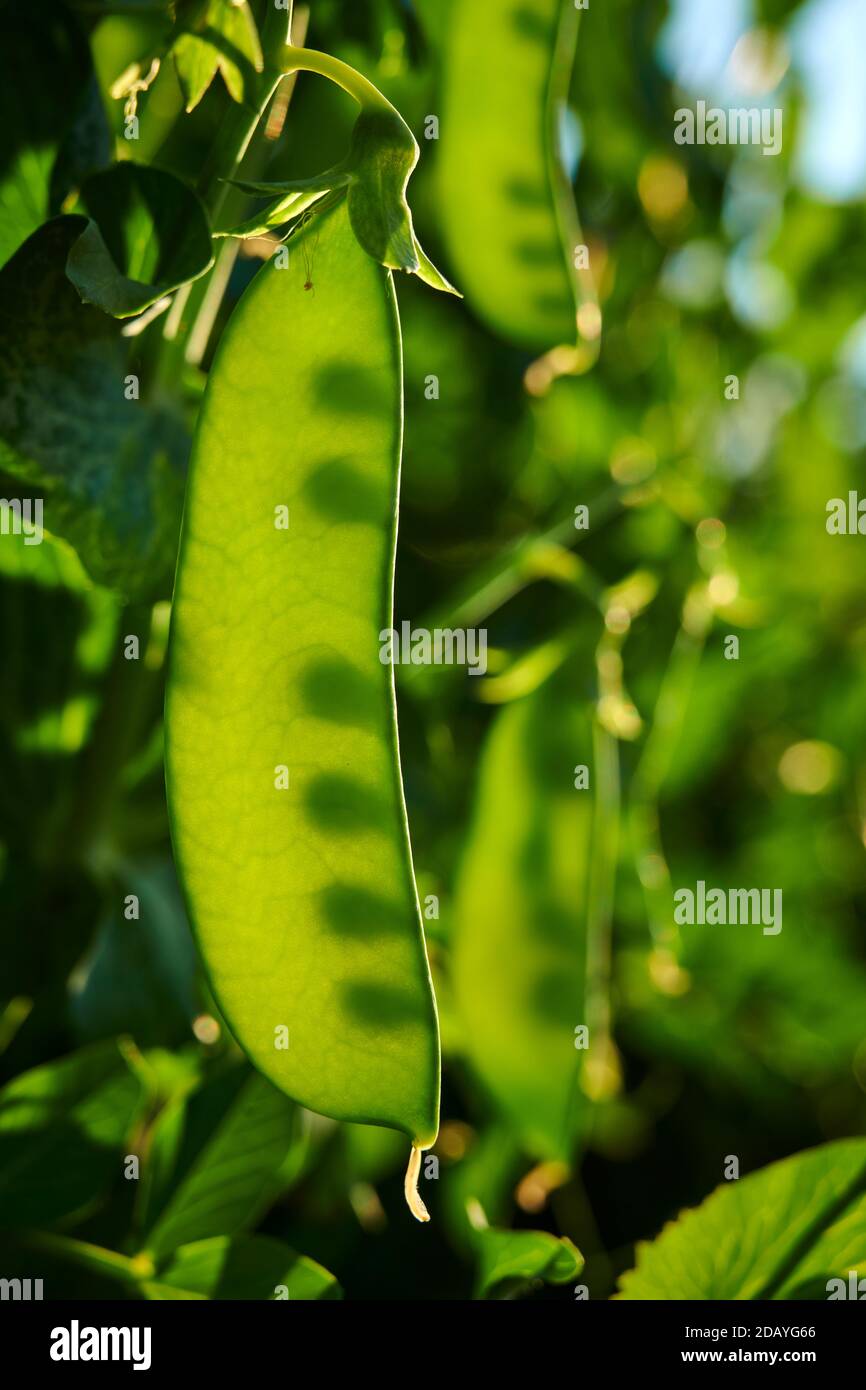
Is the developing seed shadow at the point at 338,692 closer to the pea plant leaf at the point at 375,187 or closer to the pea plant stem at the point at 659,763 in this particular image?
the pea plant leaf at the point at 375,187

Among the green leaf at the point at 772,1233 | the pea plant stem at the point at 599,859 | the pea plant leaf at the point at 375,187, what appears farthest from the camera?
the pea plant stem at the point at 599,859

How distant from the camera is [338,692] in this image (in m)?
0.29

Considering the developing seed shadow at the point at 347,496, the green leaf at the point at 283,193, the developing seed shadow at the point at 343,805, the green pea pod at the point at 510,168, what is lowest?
the developing seed shadow at the point at 343,805

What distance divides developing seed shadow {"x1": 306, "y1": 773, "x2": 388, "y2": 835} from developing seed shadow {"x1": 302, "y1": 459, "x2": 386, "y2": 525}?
6 cm

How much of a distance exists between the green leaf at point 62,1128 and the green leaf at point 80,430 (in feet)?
0.50

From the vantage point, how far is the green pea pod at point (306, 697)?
28 cm

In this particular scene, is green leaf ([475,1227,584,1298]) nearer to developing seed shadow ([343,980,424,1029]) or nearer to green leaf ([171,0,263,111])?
developing seed shadow ([343,980,424,1029])

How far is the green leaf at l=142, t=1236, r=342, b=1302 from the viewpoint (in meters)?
0.36

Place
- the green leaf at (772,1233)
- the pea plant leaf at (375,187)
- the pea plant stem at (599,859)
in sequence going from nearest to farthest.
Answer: the pea plant leaf at (375,187) < the green leaf at (772,1233) < the pea plant stem at (599,859)

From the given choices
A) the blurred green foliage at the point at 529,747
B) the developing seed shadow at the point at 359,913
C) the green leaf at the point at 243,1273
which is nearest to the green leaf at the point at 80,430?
the blurred green foliage at the point at 529,747

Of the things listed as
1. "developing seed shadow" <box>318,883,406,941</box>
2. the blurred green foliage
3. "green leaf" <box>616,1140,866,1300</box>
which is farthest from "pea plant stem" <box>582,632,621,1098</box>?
"developing seed shadow" <box>318,883,406,941</box>

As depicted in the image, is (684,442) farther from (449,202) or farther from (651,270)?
(449,202)

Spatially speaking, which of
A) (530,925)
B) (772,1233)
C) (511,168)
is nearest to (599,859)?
(530,925)

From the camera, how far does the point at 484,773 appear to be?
50cm
